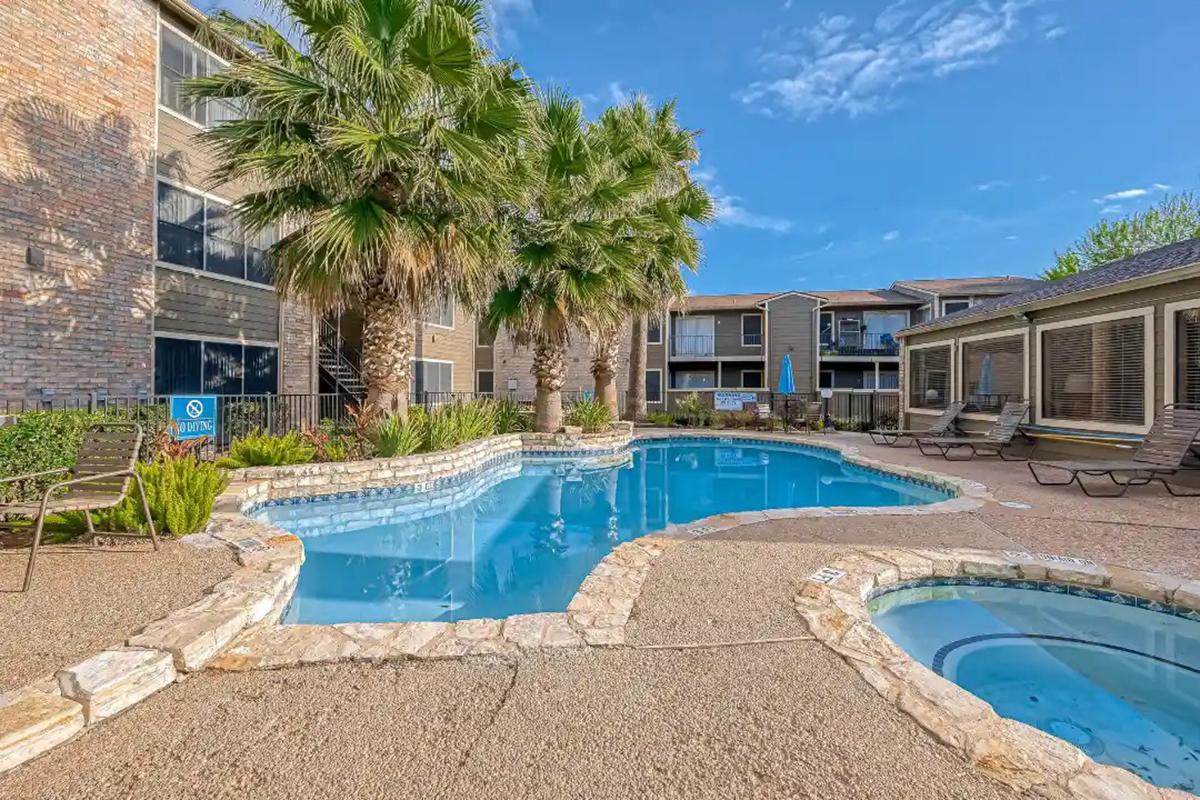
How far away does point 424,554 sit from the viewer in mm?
6027

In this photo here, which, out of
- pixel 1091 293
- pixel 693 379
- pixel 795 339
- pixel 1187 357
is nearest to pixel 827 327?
pixel 795 339

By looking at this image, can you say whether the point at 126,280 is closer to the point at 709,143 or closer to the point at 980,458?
the point at 709,143

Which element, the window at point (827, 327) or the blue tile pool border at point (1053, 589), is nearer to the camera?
the blue tile pool border at point (1053, 589)

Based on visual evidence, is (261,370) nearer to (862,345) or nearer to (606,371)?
(606,371)

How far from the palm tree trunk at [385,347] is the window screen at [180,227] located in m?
4.75

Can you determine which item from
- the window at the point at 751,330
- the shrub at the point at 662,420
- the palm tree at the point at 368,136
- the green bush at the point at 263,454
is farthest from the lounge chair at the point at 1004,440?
the window at the point at 751,330

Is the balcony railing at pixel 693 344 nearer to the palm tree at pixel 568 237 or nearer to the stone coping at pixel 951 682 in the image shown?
the palm tree at pixel 568 237

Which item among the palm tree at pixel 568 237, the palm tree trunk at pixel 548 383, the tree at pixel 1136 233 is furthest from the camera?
the tree at pixel 1136 233

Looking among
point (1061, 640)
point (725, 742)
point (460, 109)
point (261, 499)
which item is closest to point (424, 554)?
point (261, 499)

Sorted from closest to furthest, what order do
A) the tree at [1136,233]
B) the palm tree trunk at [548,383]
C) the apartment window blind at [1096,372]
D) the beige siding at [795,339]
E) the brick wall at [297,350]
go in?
1. the apartment window blind at [1096,372]
2. the brick wall at [297,350]
3. the palm tree trunk at [548,383]
4. the beige siding at [795,339]
5. the tree at [1136,233]

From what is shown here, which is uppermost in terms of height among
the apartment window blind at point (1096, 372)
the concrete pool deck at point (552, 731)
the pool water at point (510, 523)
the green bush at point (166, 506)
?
the apartment window blind at point (1096, 372)

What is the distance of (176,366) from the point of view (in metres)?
10.6

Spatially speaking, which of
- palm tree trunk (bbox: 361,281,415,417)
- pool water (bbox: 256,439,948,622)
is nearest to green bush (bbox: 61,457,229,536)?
pool water (bbox: 256,439,948,622)

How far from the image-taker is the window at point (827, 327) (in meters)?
25.7
